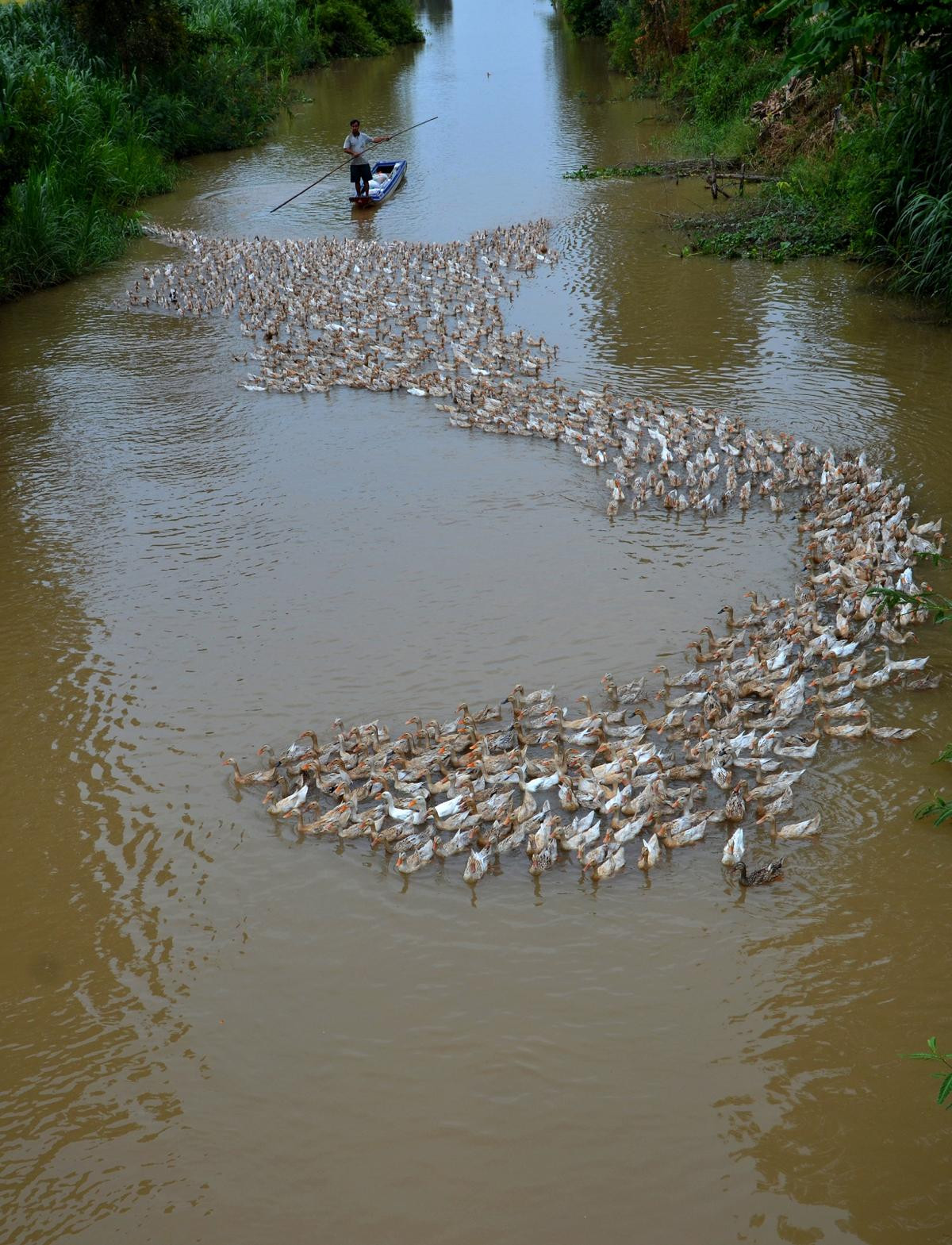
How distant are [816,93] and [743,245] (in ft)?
14.6

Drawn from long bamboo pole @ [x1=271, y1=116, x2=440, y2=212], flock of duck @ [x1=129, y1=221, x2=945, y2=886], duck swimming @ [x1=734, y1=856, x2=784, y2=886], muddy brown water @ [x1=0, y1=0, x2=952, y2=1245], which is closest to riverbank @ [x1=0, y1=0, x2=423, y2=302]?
long bamboo pole @ [x1=271, y1=116, x2=440, y2=212]

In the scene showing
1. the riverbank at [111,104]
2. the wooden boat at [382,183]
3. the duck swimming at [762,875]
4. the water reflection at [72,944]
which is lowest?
the water reflection at [72,944]

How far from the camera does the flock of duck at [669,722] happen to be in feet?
21.4

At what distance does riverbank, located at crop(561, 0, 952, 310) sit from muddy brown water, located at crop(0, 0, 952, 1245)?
2.64 meters

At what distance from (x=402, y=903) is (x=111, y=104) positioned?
23631 mm

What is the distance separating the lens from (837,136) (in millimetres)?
17562

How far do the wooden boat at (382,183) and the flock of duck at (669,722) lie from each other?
11745 millimetres

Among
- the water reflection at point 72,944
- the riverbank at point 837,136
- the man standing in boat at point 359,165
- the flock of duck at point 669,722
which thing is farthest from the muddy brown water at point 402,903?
the man standing in boat at point 359,165

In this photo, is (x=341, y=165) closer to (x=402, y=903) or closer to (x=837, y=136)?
(x=837, y=136)

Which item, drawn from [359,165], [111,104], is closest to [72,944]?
[359,165]

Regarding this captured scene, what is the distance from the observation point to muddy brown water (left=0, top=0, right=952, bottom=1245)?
4730 millimetres

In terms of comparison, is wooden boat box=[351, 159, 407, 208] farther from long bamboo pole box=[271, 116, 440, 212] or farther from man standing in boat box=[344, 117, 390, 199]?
long bamboo pole box=[271, 116, 440, 212]

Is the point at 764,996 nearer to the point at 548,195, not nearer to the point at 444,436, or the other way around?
the point at 444,436

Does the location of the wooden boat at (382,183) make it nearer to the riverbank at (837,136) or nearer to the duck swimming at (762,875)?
the riverbank at (837,136)
